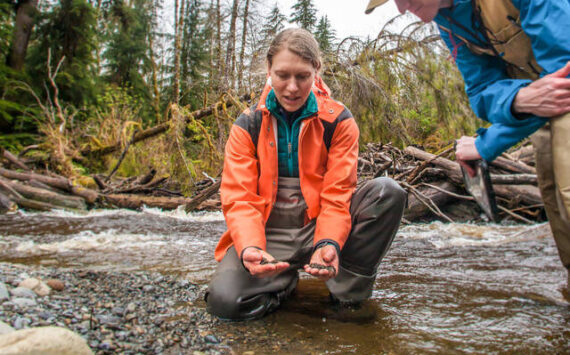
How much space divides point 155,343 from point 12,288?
2.92 feet

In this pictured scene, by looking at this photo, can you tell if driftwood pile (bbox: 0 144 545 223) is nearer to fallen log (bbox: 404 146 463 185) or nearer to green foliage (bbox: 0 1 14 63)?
fallen log (bbox: 404 146 463 185)

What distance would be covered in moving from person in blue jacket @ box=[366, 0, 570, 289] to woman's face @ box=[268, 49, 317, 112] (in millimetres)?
469

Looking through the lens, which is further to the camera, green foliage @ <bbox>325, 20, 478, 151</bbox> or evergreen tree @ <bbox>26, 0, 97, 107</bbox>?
evergreen tree @ <bbox>26, 0, 97, 107</bbox>

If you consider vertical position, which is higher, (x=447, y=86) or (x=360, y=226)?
(x=447, y=86)

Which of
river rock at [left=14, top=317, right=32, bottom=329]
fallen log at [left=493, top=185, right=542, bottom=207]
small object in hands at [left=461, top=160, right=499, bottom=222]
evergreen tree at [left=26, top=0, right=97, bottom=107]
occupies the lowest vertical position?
river rock at [left=14, top=317, right=32, bottom=329]

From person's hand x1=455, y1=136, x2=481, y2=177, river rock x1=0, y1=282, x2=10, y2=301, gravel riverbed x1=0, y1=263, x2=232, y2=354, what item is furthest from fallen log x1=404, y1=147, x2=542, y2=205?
river rock x1=0, y1=282, x2=10, y2=301

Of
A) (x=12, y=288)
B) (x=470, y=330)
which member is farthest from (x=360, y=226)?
(x=12, y=288)

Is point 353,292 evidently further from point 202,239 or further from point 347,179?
point 202,239

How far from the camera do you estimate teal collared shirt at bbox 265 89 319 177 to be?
2.10 m

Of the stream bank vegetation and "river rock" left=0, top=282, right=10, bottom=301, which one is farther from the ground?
the stream bank vegetation

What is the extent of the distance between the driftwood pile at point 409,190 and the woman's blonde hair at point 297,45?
3132 millimetres

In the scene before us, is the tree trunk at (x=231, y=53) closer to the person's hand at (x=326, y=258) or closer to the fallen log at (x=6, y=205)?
the fallen log at (x=6, y=205)

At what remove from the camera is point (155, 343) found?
4.83ft

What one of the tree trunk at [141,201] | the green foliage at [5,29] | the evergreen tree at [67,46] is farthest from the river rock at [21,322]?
the green foliage at [5,29]
